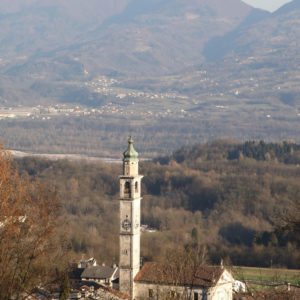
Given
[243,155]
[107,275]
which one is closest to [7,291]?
[107,275]

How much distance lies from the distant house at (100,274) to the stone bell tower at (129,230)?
868 centimetres

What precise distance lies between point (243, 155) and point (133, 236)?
85653mm

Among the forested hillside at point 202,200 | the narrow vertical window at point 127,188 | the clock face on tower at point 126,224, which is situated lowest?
the forested hillside at point 202,200

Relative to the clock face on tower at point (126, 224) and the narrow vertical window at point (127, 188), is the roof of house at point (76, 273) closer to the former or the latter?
the clock face on tower at point (126, 224)

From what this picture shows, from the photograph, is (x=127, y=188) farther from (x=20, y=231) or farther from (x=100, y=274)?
(x=20, y=231)

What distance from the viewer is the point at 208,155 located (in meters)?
139

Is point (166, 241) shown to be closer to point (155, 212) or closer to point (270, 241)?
point (270, 241)

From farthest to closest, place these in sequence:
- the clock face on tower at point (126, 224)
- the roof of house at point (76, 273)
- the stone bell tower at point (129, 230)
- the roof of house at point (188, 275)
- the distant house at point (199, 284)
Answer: the roof of house at point (76, 273) → the clock face on tower at point (126, 224) → the stone bell tower at point (129, 230) → the distant house at point (199, 284) → the roof of house at point (188, 275)

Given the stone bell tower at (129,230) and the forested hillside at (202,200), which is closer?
the stone bell tower at (129,230)

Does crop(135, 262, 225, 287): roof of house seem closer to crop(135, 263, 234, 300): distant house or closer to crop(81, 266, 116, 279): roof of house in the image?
crop(135, 263, 234, 300): distant house

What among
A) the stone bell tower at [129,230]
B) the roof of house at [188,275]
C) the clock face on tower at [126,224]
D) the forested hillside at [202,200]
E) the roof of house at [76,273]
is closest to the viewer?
the roof of house at [188,275]

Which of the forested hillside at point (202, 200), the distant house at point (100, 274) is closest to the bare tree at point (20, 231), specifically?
the distant house at point (100, 274)

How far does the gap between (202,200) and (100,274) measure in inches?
1971

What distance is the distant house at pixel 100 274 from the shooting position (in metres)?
54.3
